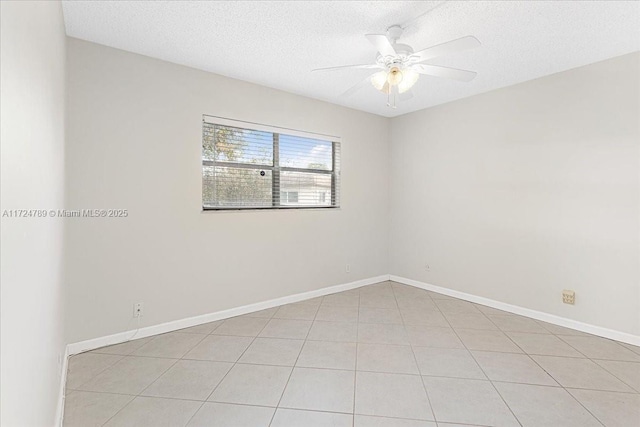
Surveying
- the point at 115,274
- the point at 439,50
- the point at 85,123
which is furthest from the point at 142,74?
the point at 439,50

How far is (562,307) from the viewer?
3156mm

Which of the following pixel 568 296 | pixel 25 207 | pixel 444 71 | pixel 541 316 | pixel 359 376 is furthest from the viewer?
pixel 541 316

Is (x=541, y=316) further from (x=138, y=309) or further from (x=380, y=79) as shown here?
(x=138, y=309)

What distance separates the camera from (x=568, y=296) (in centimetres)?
310

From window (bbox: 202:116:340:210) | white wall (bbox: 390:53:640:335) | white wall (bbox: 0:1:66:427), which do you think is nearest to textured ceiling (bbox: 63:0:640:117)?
white wall (bbox: 390:53:640:335)

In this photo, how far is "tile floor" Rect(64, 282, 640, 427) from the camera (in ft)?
5.92

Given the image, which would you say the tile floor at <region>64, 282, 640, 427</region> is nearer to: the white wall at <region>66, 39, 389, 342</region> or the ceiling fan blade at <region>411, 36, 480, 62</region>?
the white wall at <region>66, 39, 389, 342</region>

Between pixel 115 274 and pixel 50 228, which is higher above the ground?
pixel 50 228

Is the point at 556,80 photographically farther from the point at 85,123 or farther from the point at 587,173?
the point at 85,123

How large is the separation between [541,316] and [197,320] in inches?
140

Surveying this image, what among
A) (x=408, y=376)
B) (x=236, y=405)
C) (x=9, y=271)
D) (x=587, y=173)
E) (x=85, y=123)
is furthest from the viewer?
(x=587, y=173)

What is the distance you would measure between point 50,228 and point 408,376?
2.34m

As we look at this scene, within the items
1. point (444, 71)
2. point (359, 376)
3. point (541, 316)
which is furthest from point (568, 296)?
point (444, 71)

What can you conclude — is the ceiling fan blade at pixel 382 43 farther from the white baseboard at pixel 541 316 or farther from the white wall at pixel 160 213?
the white baseboard at pixel 541 316
